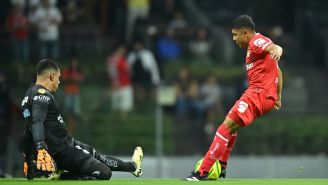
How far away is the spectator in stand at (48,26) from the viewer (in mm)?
27891

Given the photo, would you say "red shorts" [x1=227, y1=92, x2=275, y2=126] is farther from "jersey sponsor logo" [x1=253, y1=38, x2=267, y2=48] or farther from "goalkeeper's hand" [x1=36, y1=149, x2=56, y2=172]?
"goalkeeper's hand" [x1=36, y1=149, x2=56, y2=172]

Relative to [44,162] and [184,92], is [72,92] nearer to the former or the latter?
[184,92]

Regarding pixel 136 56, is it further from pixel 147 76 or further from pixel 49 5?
pixel 49 5

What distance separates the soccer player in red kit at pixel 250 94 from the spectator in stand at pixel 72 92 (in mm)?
9301

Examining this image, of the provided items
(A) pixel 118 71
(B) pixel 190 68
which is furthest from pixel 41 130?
(B) pixel 190 68

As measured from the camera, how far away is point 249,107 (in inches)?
615

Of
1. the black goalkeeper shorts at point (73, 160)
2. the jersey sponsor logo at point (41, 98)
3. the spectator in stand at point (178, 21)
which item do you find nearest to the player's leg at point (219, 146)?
the black goalkeeper shorts at point (73, 160)

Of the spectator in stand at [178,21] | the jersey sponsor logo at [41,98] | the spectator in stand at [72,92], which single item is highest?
the spectator in stand at [178,21]

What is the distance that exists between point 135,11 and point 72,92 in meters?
7.26

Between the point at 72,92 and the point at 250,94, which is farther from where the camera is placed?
the point at 72,92

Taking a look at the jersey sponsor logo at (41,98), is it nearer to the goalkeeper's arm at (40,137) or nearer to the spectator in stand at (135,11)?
the goalkeeper's arm at (40,137)

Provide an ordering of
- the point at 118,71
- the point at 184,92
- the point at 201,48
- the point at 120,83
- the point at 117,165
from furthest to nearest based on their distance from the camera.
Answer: the point at 201,48
the point at 184,92
the point at 118,71
the point at 120,83
the point at 117,165

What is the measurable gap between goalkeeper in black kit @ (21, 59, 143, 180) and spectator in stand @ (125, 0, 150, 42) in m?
16.1

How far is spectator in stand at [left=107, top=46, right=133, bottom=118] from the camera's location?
2545 centimetres
